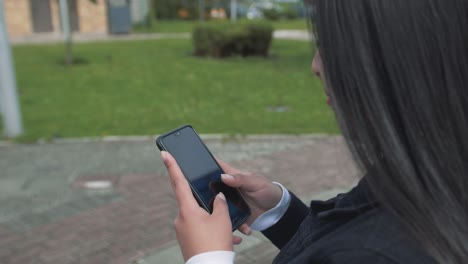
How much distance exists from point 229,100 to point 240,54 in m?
6.17

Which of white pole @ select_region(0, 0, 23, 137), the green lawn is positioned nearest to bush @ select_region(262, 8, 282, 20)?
the green lawn

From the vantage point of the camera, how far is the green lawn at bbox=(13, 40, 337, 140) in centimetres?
701

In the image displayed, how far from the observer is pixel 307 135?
644cm

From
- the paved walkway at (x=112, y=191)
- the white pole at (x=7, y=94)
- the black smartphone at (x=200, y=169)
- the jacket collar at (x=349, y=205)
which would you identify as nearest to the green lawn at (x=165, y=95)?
the white pole at (x=7, y=94)

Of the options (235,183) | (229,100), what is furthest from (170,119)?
(235,183)

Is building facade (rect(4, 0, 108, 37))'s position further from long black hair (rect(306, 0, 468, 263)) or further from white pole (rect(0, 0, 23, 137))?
long black hair (rect(306, 0, 468, 263))

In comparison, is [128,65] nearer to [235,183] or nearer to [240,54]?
[240,54]

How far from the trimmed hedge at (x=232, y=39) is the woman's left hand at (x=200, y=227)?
1342 cm

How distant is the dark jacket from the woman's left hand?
146 mm

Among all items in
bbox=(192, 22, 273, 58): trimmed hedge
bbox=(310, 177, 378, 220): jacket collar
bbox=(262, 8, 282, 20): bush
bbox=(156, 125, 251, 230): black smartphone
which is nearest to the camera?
bbox=(310, 177, 378, 220): jacket collar

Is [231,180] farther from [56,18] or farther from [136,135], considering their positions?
[56,18]

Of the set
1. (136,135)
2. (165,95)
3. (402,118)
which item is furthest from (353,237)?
(165,95)

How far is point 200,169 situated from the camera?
4.61 feet

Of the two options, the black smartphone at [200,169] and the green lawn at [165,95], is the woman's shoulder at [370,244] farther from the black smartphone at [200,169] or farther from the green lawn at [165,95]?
the green lawn at [165,95]
